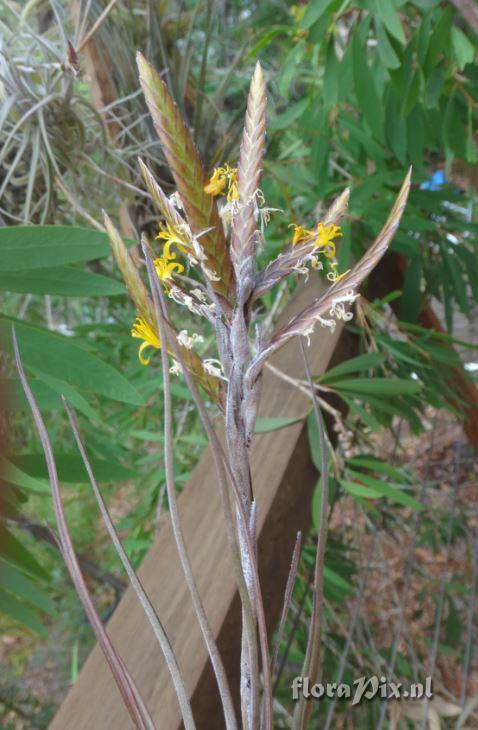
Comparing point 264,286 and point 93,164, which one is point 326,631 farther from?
point 264,286

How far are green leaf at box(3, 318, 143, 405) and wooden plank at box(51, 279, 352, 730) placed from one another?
169 millimetres

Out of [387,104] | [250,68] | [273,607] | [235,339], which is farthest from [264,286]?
[250,68]

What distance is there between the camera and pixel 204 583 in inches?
18.7

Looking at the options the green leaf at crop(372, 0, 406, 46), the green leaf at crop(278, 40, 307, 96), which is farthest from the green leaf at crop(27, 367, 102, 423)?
the green leaf at crop(278, 40, 307, 96)

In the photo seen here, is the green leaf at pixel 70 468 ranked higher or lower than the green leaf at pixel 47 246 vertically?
lower

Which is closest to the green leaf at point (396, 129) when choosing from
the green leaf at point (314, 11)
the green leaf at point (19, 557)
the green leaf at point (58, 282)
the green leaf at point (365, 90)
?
the green leaf at point (365, 90)

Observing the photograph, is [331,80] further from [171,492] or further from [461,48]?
[171,492]

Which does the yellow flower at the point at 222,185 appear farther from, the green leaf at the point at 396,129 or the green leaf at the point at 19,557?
the green leaf at the point at 396,129

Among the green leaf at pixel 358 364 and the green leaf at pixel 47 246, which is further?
the green leaf at pixel 358 364

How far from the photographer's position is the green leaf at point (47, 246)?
0.37 meters

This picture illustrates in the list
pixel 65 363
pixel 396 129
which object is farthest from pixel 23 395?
pixel 396 129

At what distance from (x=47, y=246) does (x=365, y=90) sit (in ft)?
1.57

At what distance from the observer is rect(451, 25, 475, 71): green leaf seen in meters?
0.59

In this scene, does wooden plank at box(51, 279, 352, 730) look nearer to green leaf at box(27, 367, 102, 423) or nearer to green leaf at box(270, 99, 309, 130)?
green leaf at box(27, 367, 102, 423)
